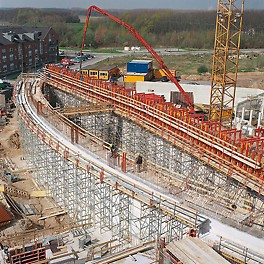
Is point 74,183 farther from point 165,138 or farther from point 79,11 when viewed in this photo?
point 79,11

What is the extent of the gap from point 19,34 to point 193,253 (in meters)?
64.6

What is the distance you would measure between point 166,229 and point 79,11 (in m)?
145

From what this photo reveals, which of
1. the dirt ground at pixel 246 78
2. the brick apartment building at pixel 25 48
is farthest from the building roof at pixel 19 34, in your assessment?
the dirt ground at pixel 246 78

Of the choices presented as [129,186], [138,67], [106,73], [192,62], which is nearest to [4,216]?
[129,186]

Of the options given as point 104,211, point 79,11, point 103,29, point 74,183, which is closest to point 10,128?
point 74,183

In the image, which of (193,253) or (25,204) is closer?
(193,253)

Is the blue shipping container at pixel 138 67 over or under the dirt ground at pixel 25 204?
over

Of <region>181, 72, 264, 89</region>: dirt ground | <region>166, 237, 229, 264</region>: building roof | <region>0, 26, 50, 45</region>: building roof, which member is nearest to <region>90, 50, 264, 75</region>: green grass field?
<region>181, 72, 264, 89</region>: dirt ground

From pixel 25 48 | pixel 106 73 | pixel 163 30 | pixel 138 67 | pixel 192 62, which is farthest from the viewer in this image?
pixel 163 30

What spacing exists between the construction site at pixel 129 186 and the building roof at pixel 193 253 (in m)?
0.03

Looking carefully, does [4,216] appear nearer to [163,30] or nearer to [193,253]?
[193,253]

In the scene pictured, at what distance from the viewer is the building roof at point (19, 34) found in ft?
212

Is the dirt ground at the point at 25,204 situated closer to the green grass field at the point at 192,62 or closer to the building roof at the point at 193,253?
the building roof at the point at 193,253

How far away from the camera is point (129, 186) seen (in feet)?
56.1
